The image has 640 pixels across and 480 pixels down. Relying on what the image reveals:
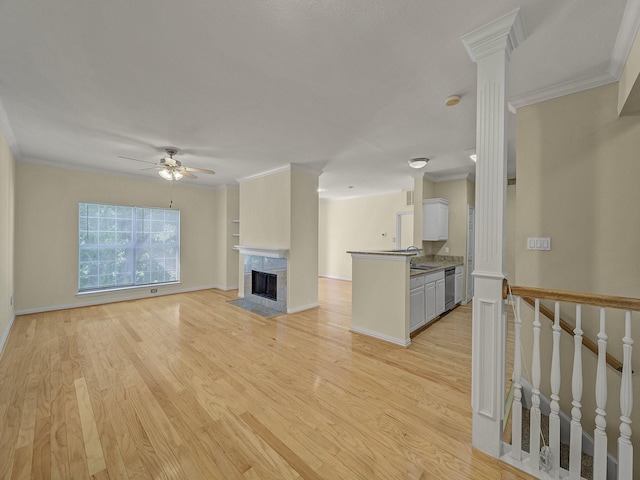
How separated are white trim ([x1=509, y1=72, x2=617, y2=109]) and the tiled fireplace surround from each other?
3.76 metres

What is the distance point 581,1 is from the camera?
1.42 metres

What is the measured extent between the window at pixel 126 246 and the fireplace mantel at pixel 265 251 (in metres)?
1.93

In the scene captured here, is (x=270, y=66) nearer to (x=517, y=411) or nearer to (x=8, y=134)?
(x=517, y=411)

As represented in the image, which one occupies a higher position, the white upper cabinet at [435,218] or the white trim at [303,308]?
the white upper cabinet at [435,218]

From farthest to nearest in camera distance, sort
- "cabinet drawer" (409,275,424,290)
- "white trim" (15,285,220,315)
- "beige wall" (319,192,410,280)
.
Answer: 1. "beige wall" (319,192,410,280)
2. "white trim" (15,285,220,315)
3. "cabinet drawer" (409,275,424,290)

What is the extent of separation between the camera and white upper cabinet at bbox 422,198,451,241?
511cm

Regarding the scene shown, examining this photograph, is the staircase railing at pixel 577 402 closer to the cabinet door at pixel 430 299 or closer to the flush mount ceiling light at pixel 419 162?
the cabinet door at pixel 430 299

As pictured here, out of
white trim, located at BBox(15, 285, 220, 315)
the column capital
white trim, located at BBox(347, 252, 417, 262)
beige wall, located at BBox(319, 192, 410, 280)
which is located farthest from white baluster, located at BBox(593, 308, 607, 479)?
white trim, located at BBox(15, 285, 220, 315)

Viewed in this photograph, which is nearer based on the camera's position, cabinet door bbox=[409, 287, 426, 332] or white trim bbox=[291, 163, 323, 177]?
cabinet door bbox=[409, 287, 426, 332]

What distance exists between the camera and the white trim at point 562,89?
2042 mm

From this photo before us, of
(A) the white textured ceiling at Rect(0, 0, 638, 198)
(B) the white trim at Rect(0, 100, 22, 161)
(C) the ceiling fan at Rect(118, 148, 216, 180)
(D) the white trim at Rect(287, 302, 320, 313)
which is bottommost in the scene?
(D) the white trim at Rect(287, 302, 320, 313)

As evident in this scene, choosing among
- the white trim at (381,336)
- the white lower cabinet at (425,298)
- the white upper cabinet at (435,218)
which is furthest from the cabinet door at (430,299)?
the white upper cabinet at (435,218)

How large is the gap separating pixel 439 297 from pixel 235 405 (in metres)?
3.53

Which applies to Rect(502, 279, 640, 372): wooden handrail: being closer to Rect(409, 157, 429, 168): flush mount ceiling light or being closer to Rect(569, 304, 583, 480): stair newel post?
Rect(569, 304, 583, 480): stair newel post
